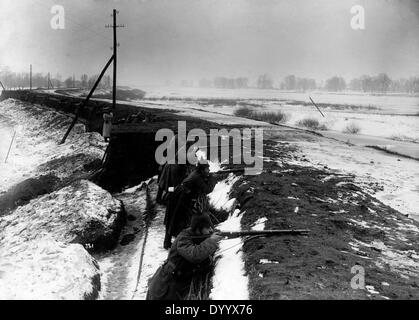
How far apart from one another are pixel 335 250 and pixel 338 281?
3.20 feet

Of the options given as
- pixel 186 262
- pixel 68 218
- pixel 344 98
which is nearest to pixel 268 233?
Answer: pixel 186 262

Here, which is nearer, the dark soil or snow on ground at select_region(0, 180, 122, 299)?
the dark soil

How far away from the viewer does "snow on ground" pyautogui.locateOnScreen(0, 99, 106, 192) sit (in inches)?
663

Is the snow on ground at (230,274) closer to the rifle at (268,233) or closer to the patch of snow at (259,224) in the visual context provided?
the rifle at (268,233)

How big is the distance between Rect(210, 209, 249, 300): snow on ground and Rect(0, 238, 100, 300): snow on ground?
6.74ft

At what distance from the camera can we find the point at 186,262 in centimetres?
500

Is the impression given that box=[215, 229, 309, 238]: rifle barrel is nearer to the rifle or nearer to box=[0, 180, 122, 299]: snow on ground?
the rifle

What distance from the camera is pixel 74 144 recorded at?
19.7 m

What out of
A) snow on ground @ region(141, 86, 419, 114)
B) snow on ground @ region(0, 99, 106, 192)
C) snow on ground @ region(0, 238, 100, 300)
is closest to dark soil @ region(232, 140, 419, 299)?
snow on ground @ region(0, 238, 100, 300)

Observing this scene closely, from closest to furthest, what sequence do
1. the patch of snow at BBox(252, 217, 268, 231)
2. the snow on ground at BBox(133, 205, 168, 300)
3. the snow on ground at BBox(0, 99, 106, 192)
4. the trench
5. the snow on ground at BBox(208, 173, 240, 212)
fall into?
the patch of snow at BBox(252, 217, 268, 231)
the snow on ground at BBox(133, 205, 168, 300)
the trench
the snow on ground at BBox(208, 173, 240, 212)
the snow on ground at BBox(0, 99, 106, 192)

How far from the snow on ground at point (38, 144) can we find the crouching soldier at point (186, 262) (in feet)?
38.0

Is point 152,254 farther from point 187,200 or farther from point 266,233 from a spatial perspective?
point 266,233

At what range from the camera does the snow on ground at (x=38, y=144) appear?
1683 centimetres
